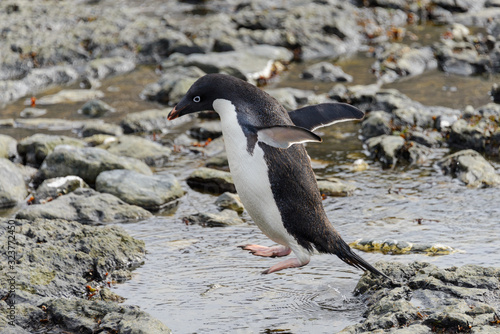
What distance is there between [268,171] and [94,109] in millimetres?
7571

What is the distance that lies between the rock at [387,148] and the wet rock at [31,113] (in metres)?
6.07

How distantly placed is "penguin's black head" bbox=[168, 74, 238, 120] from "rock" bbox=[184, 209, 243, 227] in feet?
7.66

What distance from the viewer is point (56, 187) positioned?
8.48 metres

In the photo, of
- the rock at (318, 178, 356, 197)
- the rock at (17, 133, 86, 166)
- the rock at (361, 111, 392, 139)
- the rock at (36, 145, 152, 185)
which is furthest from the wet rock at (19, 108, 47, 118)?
the rock at (318, 178, 356, 197)

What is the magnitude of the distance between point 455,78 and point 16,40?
10.1 m

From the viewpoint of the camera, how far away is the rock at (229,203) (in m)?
8.07

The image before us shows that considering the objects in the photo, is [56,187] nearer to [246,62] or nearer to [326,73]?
[246,62]

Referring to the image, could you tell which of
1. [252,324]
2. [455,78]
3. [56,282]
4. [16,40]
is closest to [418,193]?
[252,324]

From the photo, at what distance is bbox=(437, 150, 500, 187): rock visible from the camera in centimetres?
852

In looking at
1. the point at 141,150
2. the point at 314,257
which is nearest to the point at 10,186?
the point at 141,150

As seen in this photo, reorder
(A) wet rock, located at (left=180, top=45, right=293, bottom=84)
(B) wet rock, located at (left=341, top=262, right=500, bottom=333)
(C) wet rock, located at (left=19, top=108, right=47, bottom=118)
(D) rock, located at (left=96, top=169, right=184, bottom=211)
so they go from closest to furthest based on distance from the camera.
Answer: (B) wet rock, located at (left=341, top=262, right=500, bottom=333) < (D) rock, located at (left=96, top=169, right=184, bottom=211) < (C) wet rock, located at (left=19, top=108, right=47, bottom=118) < (A) wet rock, located at (left=180, top=45, right=293, bottom=84)

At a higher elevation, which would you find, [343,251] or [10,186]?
[343,251]

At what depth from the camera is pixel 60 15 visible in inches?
718

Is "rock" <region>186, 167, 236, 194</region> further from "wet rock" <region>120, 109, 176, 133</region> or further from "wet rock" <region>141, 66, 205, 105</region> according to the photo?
"wet rock" <region>141, 66, 205, 105</region>
